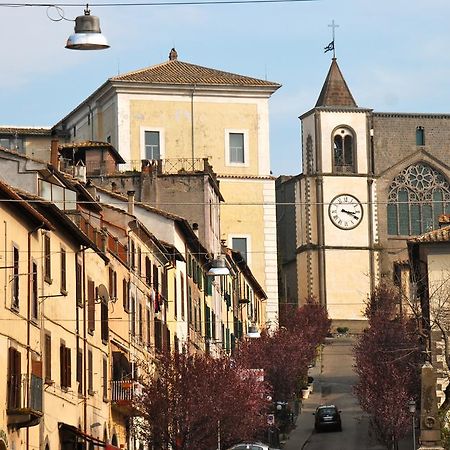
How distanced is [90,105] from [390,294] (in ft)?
92.9

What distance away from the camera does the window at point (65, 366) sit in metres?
47.4

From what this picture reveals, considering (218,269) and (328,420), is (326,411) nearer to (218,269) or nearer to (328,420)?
(328,420)

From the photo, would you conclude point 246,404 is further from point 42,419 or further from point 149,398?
point 42,419

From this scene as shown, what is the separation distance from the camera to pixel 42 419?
44562 mm

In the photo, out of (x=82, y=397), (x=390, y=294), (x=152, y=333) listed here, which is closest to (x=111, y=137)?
(x=390, y=294)

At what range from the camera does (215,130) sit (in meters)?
102

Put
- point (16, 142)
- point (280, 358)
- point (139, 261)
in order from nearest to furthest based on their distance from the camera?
point (139, 261) → point (280, 358) → point (16, 142)

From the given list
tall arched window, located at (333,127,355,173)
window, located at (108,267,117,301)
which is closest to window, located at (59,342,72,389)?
window, located at (108,267,117,301)

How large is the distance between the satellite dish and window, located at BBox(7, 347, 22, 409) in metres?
11.3

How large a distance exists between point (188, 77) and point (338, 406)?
20.8 m

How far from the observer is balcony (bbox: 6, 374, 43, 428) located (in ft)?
133

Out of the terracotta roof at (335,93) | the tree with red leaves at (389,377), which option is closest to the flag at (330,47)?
the terracotta roof at (335,93)

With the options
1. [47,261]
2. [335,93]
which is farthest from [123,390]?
[335,93]

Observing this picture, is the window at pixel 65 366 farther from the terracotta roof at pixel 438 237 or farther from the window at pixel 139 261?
the terracotta roof at pixel 438 237
